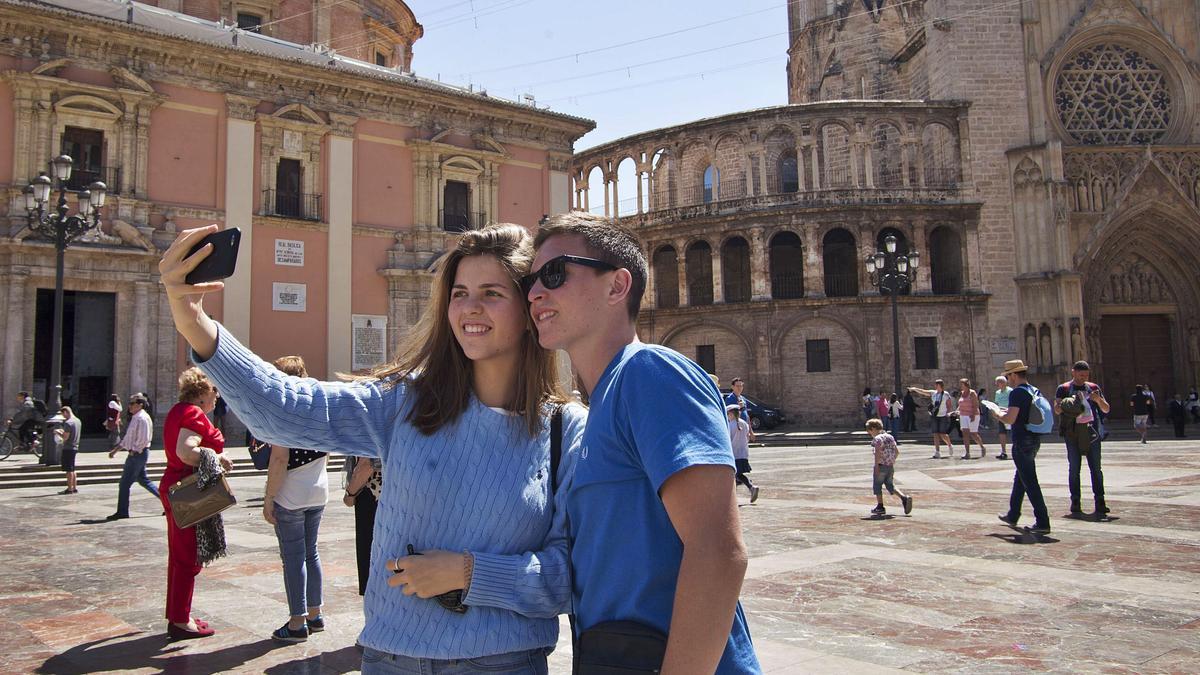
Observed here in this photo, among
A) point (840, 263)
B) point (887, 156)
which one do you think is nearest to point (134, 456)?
point (840, 263)

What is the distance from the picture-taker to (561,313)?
6.46 feet

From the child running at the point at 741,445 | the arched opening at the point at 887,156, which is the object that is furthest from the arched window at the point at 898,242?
the child running at the point at 741,445

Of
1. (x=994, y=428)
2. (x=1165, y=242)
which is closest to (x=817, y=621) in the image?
(x=994, y=428)

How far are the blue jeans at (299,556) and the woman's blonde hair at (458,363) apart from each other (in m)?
3.32

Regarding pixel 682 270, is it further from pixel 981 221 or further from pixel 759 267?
pixel 981 221

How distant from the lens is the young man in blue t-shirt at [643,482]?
1592 mm

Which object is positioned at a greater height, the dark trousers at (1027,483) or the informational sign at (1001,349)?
the informational sign at (1001,349)

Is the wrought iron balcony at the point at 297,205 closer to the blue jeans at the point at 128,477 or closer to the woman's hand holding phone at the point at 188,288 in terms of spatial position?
the blue jeans at the point at 128,477

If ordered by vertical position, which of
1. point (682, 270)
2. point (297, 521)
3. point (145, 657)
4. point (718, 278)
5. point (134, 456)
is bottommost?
point (145, 657)

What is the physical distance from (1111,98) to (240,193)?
33.9m

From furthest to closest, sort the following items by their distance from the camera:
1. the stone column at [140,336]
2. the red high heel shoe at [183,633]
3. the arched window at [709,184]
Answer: the arched window at [709,184]
the stone column at [140,336]
the red high heel shoe at [183,633]

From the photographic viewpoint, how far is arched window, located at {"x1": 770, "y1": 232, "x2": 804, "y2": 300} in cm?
3612

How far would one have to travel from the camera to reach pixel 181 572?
5164mm

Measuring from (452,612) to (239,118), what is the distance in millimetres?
25293
